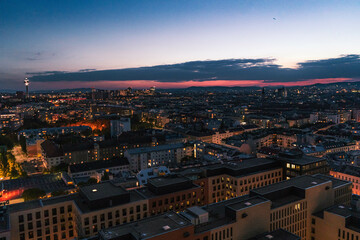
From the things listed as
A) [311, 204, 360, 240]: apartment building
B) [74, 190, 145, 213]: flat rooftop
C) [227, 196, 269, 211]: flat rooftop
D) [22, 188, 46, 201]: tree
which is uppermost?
[227, 196, 269, 211]: flat rooftop

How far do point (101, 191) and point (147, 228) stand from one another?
946 cm

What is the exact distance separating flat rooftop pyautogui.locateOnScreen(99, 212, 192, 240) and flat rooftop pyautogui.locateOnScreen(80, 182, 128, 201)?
6.19 meters

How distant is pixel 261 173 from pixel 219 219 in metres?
16.4

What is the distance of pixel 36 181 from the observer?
165 feet

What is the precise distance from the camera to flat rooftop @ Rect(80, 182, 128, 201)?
88.8 feet

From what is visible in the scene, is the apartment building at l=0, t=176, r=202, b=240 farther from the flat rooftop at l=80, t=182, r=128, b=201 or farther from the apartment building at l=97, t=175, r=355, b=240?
the apartment building at l=97, t=175, r=355, b=240

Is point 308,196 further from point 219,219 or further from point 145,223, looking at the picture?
point 145,223

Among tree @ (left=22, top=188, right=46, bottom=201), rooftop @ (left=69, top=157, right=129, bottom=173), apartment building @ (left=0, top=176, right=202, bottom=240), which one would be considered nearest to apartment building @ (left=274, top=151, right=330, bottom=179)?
apartment building @ (left=0, top=176, right=202, bottom=240)

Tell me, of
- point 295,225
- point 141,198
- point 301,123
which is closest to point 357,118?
point 301,123

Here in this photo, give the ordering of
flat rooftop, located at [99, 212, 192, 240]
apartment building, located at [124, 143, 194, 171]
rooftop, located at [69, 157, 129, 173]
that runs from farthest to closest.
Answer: apartment building, located at [124, 143, 194, 171] → rooftop, located at [69, 157, 129, 173] → flat rooftop, located at [99, 212, 192, 240]

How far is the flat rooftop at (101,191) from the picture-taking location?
1066 inches

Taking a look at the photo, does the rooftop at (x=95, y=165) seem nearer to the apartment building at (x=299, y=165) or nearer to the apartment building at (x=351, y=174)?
the apartment building at (x=299, y=165)

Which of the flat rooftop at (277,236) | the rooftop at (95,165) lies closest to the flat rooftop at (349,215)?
the flat rooftop at (277,236)

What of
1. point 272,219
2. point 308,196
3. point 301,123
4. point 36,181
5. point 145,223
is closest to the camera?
point 145,223
